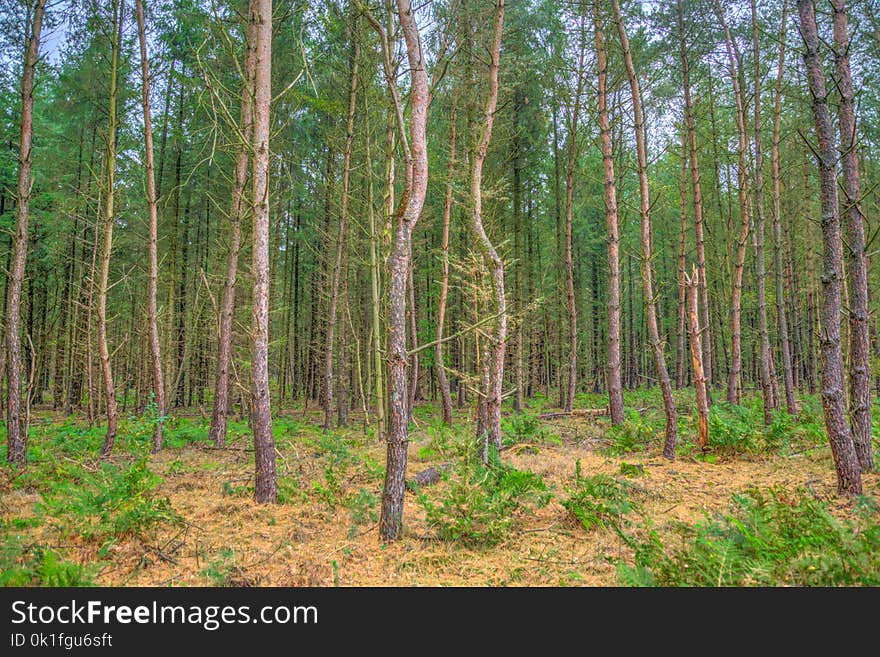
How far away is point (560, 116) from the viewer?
17812mm

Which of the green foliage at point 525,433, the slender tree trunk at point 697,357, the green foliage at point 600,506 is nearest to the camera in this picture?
the green foliage at point 600,506

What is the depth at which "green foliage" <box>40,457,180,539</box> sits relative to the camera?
4797 millimetres

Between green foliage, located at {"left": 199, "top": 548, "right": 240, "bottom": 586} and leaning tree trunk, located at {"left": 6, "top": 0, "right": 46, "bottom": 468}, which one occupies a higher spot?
leaning tree trunk, located at {"left": 6, "top": 0, "right": 46, "bottom": 468}

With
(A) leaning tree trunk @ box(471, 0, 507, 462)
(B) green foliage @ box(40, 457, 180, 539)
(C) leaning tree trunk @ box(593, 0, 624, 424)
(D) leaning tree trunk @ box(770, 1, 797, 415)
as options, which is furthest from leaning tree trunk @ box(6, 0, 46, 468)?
(D) leaning tree trunk @ box(770, 1, 797, 415)

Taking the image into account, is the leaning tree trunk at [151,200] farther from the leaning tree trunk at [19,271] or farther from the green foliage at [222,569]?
the green foliage at [222,569]

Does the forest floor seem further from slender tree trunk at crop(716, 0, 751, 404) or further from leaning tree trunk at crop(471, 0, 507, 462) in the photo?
slender tree trunk at crop(716, 0, 751, 404)

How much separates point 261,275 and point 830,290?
704 centimetres

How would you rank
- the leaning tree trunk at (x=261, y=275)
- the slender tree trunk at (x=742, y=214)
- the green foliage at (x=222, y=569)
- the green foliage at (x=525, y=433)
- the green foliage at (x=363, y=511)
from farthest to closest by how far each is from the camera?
the slender tree trunk at (x=742, y=214) → the green foliage at (x=525, y=433) → the leaning tree trunk at (x=261, y=275) → the green foliage at (x=363, y=511) → the green foliage at (x=222, y=569)

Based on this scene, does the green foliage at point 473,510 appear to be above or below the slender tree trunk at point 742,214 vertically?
below

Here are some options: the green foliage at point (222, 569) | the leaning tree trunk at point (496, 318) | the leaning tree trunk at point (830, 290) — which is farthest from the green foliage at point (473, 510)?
the leaning tree trunk at point (830, 290)

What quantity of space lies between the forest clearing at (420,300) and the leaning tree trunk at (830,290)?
0.11ft

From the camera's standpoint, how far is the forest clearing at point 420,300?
14.8 feet

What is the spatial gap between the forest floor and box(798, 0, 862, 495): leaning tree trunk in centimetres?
47

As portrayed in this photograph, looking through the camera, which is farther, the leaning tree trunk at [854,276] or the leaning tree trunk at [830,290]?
the leaning tree trunk at [854,276]
